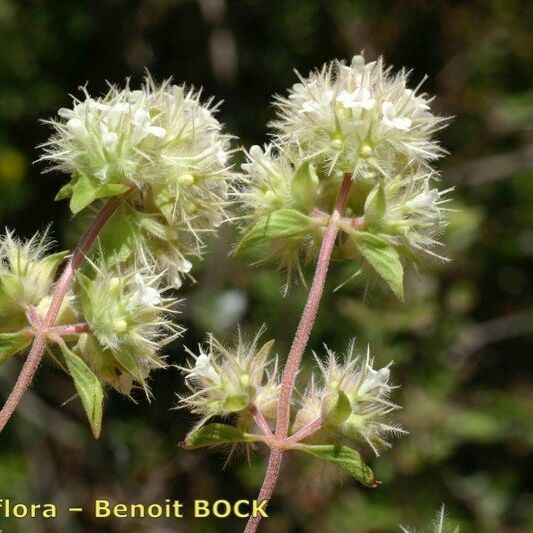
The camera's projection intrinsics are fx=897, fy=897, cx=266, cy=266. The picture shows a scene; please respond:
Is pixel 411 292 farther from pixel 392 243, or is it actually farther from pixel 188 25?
pixel 188 25

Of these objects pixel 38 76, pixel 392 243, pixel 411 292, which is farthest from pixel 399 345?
pixel 38 76

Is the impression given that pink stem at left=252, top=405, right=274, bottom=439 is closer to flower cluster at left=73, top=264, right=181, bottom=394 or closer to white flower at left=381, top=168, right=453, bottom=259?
flower cluster at left=73, top=264, right=181, bottom=394

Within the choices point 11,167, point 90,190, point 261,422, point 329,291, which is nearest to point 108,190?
point 90,190

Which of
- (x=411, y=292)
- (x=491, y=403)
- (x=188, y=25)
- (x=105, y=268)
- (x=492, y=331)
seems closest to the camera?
(x=105, y=268)

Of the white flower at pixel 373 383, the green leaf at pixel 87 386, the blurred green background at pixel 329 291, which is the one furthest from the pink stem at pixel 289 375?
the blurred green background at pixel 329 291

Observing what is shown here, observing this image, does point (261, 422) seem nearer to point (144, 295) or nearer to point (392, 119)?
point (144, 295)

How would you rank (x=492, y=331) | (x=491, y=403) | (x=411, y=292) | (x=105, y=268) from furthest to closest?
1. (x=492, y=331)
2. (x=491, y=403)
3. (x=411, y=292)
4. (x=105, y=268)

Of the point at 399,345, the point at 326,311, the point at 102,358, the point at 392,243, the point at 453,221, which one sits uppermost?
the point at 453,221

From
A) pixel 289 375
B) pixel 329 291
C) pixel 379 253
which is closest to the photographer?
pixel 289 375
